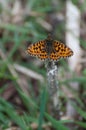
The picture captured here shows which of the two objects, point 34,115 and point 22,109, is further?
point 22,109

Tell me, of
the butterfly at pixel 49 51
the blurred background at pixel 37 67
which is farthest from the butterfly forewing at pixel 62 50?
the blurred background at pixel 37 67

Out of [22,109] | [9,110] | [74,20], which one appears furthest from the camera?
[74,20]

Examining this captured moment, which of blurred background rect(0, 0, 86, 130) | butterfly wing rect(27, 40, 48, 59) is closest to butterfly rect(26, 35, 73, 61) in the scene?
butterfly wing rect(27, 40, 48, 59)

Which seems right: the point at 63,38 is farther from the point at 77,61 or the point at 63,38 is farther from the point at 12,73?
the point at 12,73

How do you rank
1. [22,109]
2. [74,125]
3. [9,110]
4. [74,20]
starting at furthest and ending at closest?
[74,20], [22,109], [74,125], [9,110]

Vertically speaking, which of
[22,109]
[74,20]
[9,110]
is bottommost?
[22,109]

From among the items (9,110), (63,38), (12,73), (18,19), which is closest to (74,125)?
(9,110)

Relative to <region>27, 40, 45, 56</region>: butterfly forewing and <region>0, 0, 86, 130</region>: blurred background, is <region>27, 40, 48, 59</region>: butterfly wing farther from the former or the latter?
<region>0, 0, 86, 130</region>: blurred background

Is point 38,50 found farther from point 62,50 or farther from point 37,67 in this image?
point 37,67

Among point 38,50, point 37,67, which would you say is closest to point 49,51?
point 38,50
